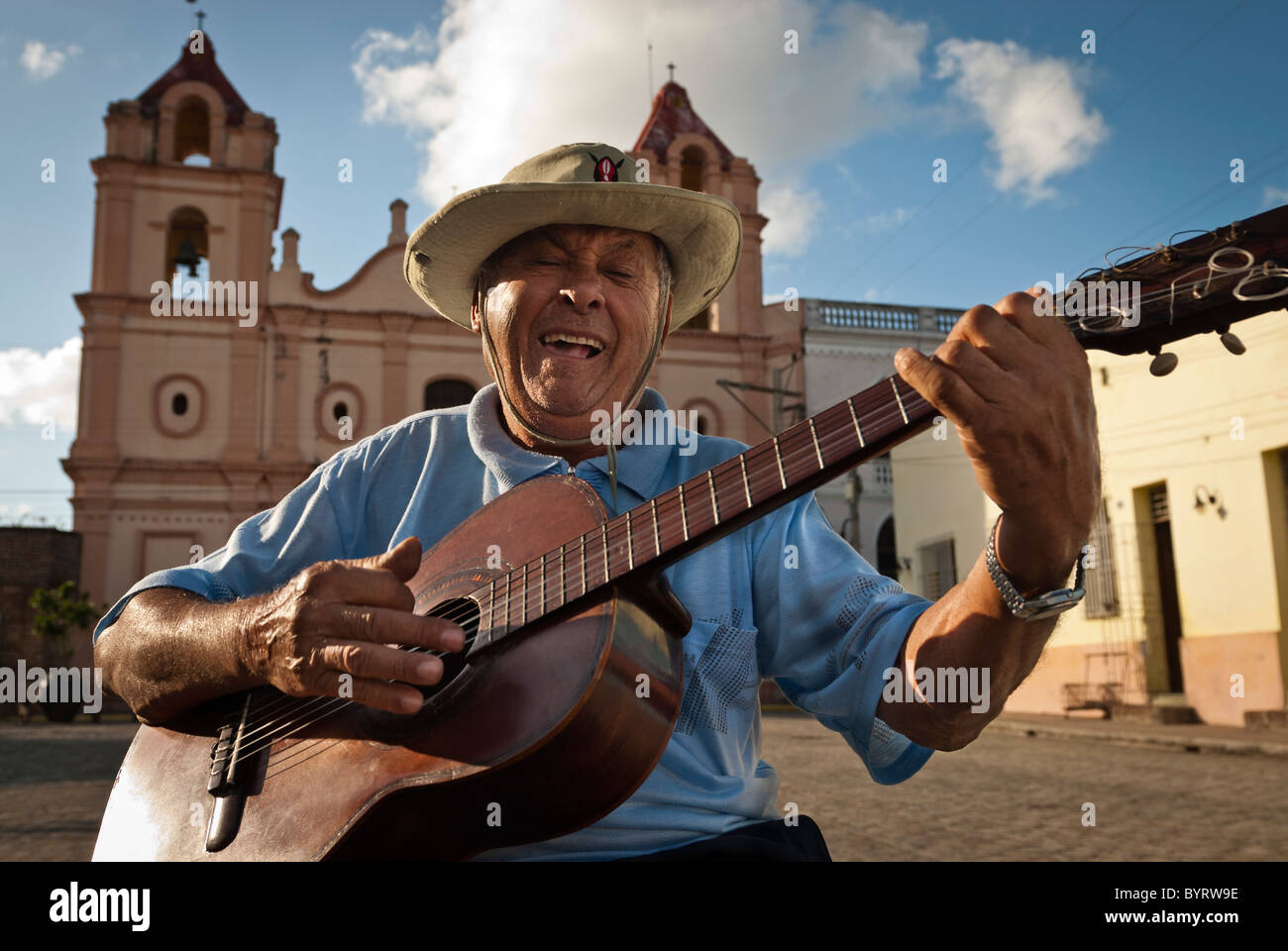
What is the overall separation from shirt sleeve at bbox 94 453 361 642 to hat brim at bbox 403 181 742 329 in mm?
537

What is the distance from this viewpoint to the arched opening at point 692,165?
2811cm

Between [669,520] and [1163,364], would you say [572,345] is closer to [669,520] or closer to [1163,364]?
[669,520]

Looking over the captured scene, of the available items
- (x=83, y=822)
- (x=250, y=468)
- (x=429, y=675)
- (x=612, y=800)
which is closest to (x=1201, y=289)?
(x=612, y=800)

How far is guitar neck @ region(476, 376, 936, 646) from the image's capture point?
5.00ft

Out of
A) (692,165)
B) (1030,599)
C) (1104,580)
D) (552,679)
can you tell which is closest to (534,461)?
(552,679)

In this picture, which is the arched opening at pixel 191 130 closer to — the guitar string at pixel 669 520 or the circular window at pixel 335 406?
the circular window at pixel 335 406

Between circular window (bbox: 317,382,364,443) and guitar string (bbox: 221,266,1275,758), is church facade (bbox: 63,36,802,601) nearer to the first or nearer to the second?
circular window (bbox: 317,382,364,443)

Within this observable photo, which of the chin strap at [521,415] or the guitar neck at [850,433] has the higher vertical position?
the chin strap at [521,415]

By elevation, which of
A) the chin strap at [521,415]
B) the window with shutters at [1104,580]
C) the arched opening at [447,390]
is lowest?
the chin strap at [521,415]

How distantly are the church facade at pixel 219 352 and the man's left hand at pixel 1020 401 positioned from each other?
70.0 ft

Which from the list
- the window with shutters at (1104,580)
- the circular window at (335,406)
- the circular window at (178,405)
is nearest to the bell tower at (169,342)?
the circular window at (178,405)

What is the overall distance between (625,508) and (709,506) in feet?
1.57
